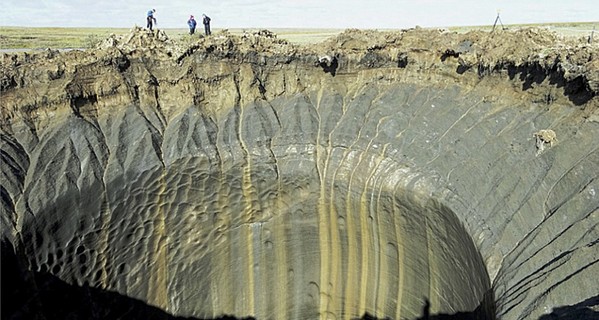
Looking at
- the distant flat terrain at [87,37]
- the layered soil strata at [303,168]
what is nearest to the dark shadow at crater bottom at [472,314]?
the layered soil strata at [303,168]

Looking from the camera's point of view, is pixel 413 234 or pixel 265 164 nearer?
pixel 413 234

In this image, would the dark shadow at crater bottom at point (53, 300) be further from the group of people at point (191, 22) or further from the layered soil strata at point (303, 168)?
the group of people at point (191, 22)

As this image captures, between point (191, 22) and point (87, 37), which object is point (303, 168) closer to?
point (191, 22)

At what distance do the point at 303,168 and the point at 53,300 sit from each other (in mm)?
6803

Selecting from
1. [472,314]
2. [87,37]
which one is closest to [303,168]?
[472,314]

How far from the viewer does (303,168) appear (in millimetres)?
13055

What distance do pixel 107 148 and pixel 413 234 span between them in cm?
810

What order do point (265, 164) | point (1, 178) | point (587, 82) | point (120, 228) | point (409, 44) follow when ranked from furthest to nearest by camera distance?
point (409, 44), point (265, 164), point (120, 228), point (1, 178), point (587, 82)

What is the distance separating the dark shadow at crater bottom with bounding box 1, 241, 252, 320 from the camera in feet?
32.0

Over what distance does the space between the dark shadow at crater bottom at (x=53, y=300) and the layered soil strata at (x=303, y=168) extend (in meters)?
0.25

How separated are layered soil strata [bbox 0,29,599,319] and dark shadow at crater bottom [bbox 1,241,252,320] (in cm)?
25

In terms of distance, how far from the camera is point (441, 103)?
13.1 m

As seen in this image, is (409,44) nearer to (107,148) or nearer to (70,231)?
(107,148)

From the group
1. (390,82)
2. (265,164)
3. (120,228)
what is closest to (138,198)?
(120,228)
